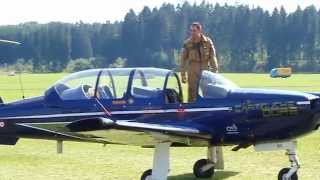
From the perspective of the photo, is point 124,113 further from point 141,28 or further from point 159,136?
point 141,28

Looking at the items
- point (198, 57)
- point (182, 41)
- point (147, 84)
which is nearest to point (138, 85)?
point (147, 84)

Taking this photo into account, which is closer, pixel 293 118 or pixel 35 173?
pixel 293 118

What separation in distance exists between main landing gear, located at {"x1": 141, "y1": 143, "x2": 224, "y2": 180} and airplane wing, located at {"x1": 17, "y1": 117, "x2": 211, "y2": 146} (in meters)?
0.19

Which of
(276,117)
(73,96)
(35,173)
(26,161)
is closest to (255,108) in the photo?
(276,117)

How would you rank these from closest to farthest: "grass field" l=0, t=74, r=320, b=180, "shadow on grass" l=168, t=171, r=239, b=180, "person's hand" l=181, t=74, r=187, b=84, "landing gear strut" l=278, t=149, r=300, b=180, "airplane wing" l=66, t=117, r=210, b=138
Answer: "airplane wing" l=66, t=117, r=210, b=138, "landing gear strut" l=278, t=149, r=300, b=180, "person's hand" l=181, t=74, r=187, b=84, "shadow on grass" l=168, t=171, r=239, b=180, "grass field" l=0, t=74, r=320, b=180

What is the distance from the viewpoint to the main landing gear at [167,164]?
9844 millimetres

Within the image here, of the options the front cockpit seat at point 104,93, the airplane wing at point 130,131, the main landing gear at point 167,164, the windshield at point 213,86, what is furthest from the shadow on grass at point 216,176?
the front cockpit seat at point 104,93

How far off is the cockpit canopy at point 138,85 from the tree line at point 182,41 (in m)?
125

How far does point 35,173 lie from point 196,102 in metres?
3.35

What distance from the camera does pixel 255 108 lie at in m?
10.1

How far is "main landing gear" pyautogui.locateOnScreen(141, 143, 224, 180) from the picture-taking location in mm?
9844

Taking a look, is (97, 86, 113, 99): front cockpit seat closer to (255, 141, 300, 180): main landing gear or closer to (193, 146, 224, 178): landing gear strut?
(193, 146, 224, 178): landing gear strut

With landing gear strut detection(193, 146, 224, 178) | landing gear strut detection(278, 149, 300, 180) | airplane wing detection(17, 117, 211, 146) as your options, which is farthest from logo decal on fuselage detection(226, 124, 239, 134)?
landing gear strut detection(193, 146, 224, 178)

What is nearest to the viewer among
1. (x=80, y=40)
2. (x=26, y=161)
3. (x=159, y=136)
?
(x=159, y=136)
